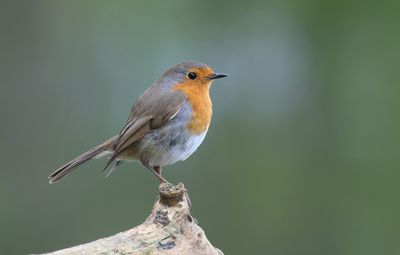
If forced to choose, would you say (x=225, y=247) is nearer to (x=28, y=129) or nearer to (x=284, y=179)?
(x=284, y=179)

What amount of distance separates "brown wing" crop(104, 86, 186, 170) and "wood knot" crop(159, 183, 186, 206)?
129 cm

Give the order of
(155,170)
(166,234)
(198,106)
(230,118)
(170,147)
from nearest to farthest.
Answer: (166,234)
(170,147)
(198,106)
(155,170)
(230,118)

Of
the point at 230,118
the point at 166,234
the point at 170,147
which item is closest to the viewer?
the point at 166,234

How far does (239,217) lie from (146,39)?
2.48 metres

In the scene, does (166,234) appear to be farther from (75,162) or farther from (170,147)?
(75,162)

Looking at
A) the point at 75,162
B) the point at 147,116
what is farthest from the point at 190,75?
the point at 75,162

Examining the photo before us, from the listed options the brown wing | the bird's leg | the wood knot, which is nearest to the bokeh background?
the bird's leg

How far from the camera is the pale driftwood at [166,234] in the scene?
11.3 feet

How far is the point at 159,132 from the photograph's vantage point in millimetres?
4957

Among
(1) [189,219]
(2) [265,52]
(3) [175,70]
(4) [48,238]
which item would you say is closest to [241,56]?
(2) [265,52]

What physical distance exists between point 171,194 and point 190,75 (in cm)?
172

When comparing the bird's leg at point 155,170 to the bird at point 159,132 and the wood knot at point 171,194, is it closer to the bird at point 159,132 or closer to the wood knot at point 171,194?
the bird at point 159,132

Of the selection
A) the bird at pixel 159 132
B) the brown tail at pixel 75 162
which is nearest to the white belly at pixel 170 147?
the bird at pixel 159 132

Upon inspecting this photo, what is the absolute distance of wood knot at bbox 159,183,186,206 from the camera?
3.61m
